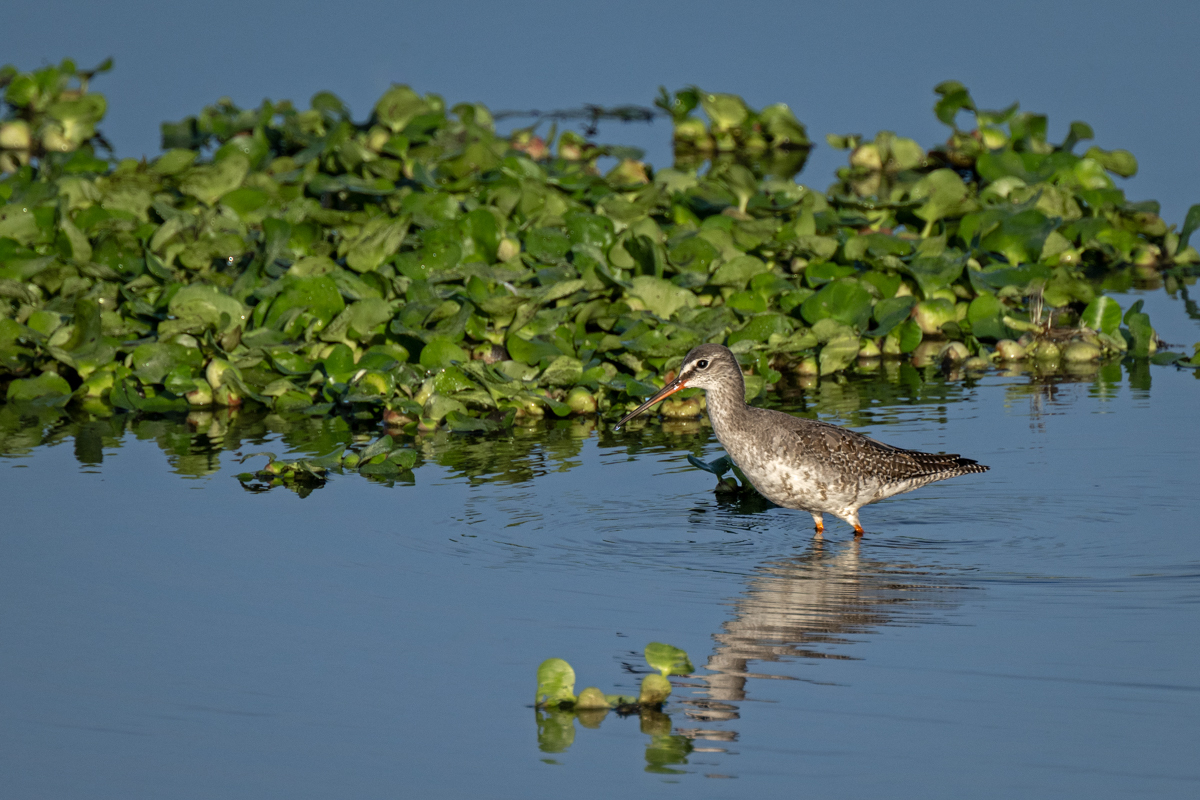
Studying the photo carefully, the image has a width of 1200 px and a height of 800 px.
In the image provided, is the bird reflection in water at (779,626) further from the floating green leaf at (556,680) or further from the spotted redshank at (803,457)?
the spotted redshank at (803,457)

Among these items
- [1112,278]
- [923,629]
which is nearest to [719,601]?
[923,629]

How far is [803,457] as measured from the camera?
920cm

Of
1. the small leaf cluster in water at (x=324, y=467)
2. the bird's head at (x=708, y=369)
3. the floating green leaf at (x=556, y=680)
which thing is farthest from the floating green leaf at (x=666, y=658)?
the small leaf cluster in water at (x=324, y=467)

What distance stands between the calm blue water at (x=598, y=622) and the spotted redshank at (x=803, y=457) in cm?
31

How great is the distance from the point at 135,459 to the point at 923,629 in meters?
6.31

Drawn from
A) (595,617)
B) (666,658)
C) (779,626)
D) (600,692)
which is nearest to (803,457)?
(779,626)

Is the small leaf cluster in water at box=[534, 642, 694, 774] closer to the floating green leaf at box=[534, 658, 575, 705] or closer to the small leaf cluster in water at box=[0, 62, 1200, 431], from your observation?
the floating green leaf at box=[534, 658, 575, 705]

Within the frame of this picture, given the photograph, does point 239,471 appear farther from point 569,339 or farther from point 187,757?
point 187,757

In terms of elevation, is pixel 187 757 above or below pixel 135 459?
below

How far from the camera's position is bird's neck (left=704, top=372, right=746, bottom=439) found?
9.48 m

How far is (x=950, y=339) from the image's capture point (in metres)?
13.8

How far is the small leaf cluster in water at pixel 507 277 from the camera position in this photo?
12344 mm

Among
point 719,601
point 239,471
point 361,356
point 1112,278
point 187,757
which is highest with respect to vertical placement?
point 1112,278

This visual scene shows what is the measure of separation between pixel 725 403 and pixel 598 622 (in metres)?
2.25
